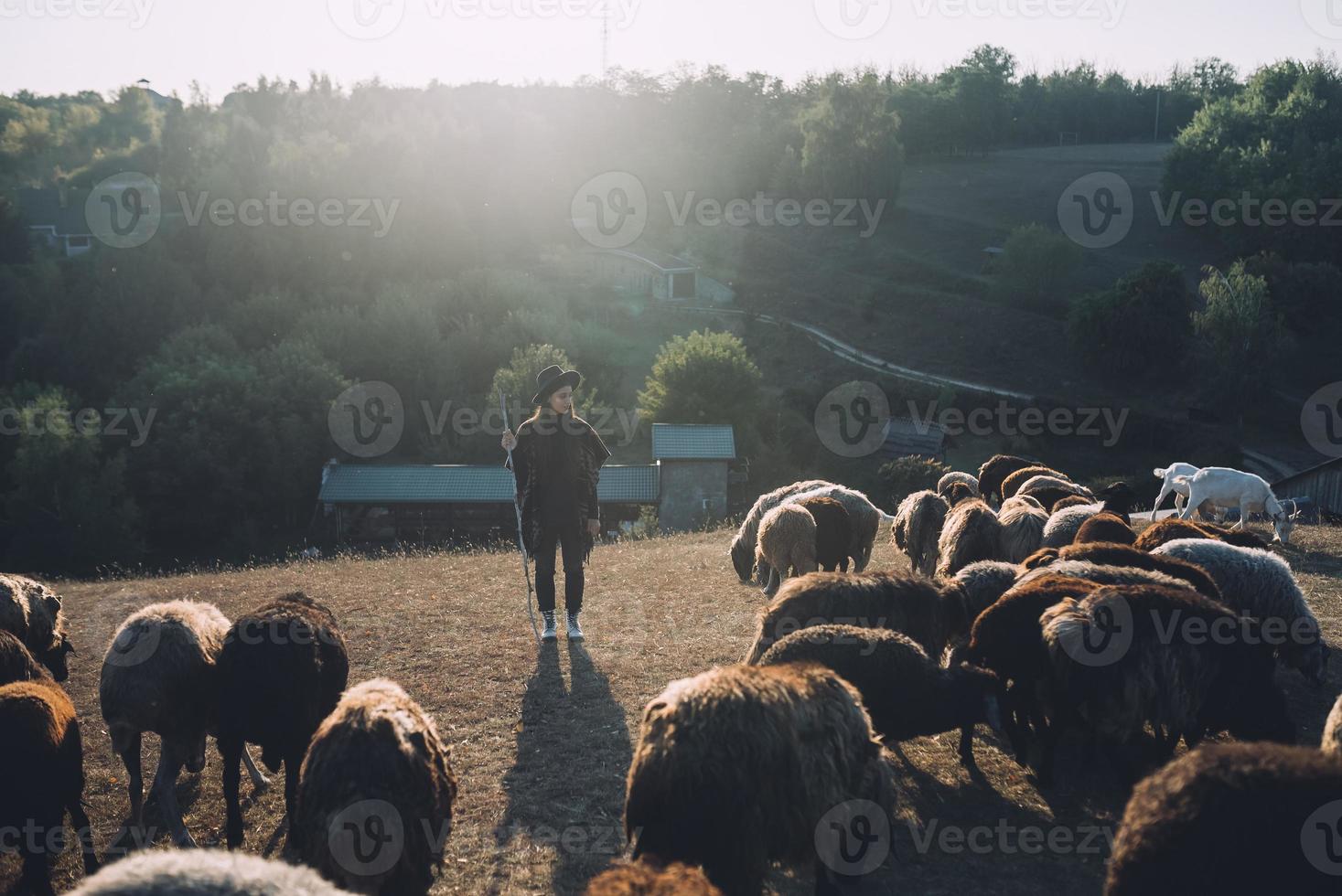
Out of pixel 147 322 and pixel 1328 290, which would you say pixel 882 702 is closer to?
pixel 147 322

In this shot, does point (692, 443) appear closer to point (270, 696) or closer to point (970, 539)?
point (970, 539)

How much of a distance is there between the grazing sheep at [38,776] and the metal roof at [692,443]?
97.2 feet

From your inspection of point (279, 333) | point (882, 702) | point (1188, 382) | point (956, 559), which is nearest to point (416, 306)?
point (279, 333)

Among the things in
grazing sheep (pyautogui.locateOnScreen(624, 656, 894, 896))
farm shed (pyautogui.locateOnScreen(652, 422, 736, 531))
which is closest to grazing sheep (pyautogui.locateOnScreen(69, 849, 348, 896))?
grazing sheep (pyautogui.locateOnScreen(624, 656, 894, 896))

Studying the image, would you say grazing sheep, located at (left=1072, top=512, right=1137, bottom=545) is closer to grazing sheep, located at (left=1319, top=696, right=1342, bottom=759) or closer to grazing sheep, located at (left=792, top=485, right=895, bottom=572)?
grazing sheep, located at (left=792, top=485, right=895, bottom=572)

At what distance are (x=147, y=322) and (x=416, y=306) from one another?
14.9 metres

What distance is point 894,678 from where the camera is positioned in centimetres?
685

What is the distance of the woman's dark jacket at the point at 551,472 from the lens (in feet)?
32.1

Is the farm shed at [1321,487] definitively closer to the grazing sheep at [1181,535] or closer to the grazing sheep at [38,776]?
the grazing sheep at [1181,535]

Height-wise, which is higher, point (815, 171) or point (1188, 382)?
point (815, 171)

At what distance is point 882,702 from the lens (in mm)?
6797

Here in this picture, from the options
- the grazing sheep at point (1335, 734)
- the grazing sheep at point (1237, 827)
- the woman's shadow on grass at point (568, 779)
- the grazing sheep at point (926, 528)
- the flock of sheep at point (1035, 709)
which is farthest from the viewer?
the grazing sheep at point (926, 528)

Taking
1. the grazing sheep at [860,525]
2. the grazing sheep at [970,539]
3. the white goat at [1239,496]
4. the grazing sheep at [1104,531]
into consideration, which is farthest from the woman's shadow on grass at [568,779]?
the white goat at [1239,496]

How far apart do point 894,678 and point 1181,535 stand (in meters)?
5.81
